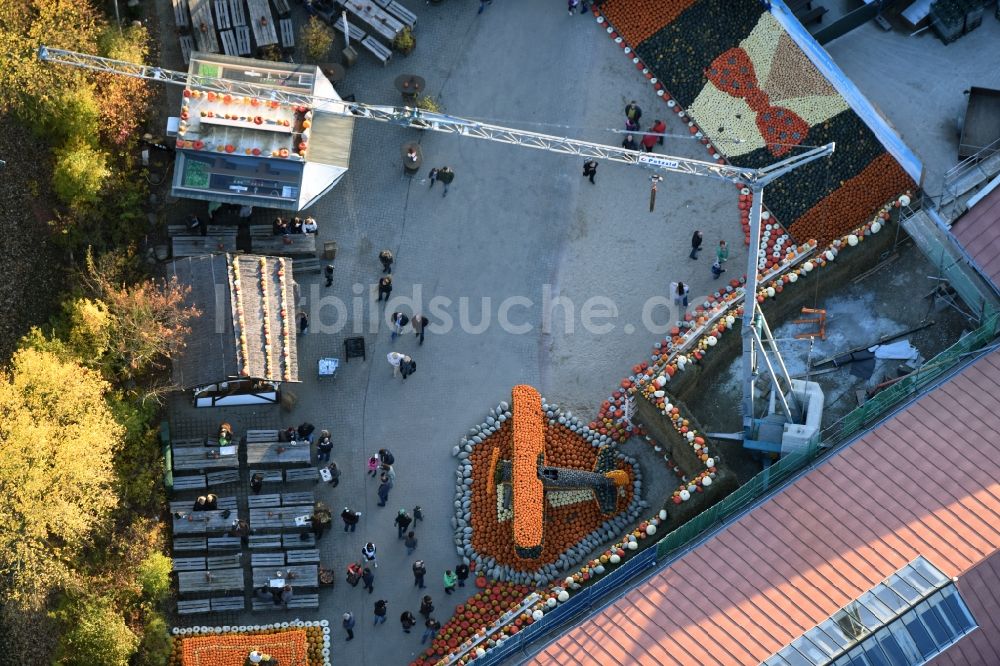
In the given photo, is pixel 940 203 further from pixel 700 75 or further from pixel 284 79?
pixel 284 79

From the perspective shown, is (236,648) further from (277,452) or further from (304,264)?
(304,264)

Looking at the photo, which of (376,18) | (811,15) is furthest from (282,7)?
(811,15)

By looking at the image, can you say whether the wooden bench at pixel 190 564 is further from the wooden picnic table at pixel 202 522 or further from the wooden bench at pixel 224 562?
the wooden picnic table at pixel 202 522

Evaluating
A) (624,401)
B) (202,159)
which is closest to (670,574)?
(624,401)

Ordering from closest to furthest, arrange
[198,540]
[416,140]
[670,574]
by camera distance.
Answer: [670,574] < [198,540] < [416,140]

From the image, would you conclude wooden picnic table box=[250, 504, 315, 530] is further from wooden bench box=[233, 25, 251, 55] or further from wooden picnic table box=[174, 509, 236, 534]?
wooden bench box=[233, 25, 251, 55]

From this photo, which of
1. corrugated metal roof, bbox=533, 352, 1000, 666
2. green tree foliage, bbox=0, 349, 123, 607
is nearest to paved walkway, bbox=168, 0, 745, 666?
green tree foliage, bbox=0, 349, 123, 607

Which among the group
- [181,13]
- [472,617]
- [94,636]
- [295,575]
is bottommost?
[472,617]
